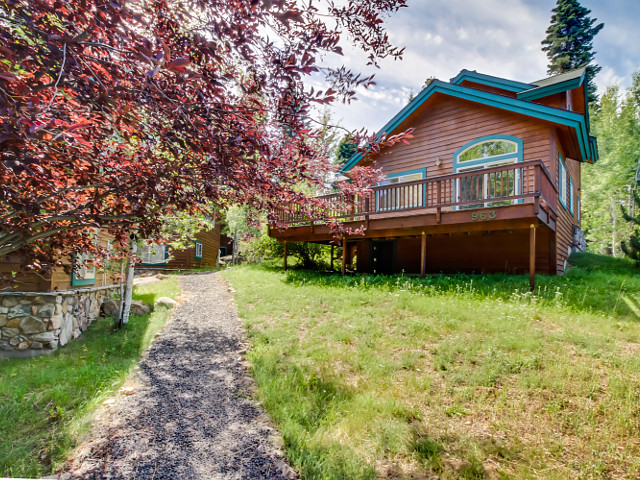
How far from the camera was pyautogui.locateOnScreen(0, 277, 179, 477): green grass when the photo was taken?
2.81 m

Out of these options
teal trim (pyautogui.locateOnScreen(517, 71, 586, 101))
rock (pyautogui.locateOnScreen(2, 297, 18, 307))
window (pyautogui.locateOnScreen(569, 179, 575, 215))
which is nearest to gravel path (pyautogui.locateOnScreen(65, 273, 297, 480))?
rock (pyautogui.locateOnScreen(2, 297, 18, 307))

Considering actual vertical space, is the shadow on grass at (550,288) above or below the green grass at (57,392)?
above

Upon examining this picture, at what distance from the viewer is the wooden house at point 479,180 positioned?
7.68m

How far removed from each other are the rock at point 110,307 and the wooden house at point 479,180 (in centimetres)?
522

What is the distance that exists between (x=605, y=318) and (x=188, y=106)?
6.58 m

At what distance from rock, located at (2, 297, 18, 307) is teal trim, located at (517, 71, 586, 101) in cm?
1370

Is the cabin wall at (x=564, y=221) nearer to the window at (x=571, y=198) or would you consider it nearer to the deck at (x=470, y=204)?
the window at (x=571, y=198)

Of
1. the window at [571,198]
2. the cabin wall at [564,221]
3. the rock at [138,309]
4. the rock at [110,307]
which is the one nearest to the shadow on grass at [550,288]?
the cabin wall at [564,221]

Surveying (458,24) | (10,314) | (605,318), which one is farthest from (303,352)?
(10,314)

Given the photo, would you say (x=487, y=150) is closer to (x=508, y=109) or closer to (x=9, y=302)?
(x=508, y=109)

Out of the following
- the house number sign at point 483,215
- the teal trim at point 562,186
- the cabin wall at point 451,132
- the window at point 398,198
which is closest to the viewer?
the house number sign at point 483,215

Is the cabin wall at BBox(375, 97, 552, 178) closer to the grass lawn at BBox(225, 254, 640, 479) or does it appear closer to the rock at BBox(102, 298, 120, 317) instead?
the grass lawn at BBox(225, 254, 640, 479)

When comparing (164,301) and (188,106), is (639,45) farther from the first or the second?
(164,301)

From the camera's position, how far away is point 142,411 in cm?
346
